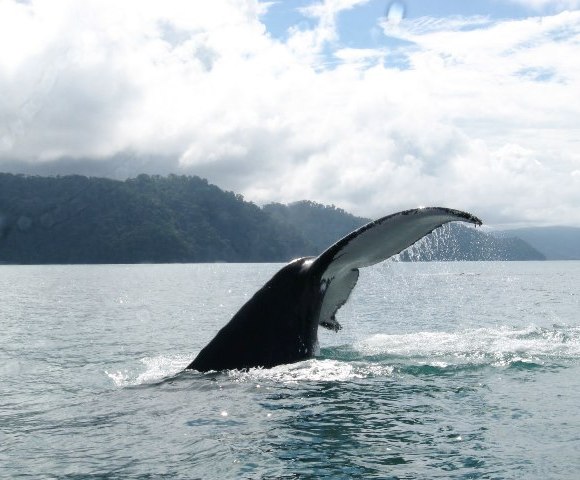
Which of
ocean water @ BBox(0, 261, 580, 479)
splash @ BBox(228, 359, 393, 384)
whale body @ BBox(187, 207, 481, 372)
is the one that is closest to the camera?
ocean water @ BBox(0, 261, 580, 479)

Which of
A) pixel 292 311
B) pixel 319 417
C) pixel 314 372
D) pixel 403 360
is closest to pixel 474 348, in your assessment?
pixel 403 360

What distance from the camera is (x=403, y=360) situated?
37.7ft

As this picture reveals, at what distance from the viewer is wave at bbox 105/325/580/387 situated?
9.07m

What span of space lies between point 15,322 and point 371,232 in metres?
24.4

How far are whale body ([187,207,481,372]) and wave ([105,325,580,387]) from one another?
0.27 m

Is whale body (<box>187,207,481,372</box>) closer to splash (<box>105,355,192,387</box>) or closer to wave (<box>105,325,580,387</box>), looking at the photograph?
wave (<box>105,325,580,387</box>)

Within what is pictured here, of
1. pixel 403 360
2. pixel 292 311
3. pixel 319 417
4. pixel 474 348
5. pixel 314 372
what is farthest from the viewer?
pixel 474 348

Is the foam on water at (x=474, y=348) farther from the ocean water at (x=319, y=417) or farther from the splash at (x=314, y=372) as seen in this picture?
the splash at (x=314, y=372)

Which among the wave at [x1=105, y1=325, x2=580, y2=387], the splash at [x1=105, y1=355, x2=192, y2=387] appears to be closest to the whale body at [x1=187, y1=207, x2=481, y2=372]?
the wave at [x1=105, y1=325, x2=580, y2=387]

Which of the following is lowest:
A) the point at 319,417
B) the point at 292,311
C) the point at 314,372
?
the point at 319,417

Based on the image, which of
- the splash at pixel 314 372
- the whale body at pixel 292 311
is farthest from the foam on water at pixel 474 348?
the whale body at pixel 292 311

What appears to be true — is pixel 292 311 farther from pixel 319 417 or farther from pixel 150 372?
pixel 150 372

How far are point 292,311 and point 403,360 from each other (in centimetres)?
407

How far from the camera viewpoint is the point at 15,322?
91.9 ft
